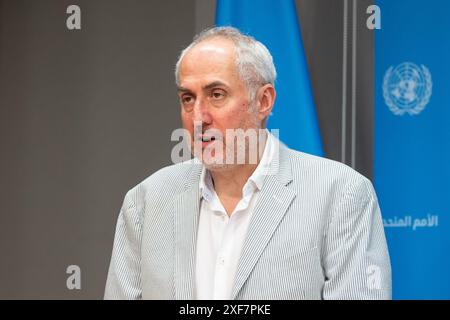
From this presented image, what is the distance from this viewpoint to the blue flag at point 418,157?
358cm

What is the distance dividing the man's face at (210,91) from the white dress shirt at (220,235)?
0.14 meters

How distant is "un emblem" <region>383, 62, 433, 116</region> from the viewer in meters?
3.67

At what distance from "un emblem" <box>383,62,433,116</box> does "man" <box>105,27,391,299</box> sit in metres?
1.69

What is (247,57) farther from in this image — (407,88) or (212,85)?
(407,88)

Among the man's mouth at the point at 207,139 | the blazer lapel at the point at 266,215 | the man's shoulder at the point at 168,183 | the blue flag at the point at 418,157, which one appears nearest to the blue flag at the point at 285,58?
the blue flag at the point at 418,157

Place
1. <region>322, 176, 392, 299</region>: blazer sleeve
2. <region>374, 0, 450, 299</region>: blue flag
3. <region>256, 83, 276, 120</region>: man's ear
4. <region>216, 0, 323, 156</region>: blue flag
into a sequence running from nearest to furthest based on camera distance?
<region>322, 176, 392, 299</region>: blazer sleeve → <region>256, 83, 276, 120</region>: man's ear → <region>216, 0, 323, 156</region>: blue flag → <region>374, 0, 450, 299</region>: blue flag

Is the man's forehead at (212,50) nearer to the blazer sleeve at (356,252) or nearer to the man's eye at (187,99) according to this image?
the man's eye at (187,99)

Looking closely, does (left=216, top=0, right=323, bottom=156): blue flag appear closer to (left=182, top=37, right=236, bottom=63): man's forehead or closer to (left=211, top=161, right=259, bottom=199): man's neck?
(left=211, top=161, right=259, bottom=199): man's neck

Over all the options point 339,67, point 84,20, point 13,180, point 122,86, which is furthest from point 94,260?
point 339,67

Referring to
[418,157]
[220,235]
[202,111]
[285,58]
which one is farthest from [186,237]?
[418,157]

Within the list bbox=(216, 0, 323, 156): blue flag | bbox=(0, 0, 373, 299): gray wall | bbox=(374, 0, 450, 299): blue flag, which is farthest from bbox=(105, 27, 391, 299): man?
bbox=(0, 0, 373, 299): gray wall

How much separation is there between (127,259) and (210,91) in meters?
0.54

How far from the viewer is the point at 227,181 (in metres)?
2.10

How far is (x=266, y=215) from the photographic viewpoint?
196cm
